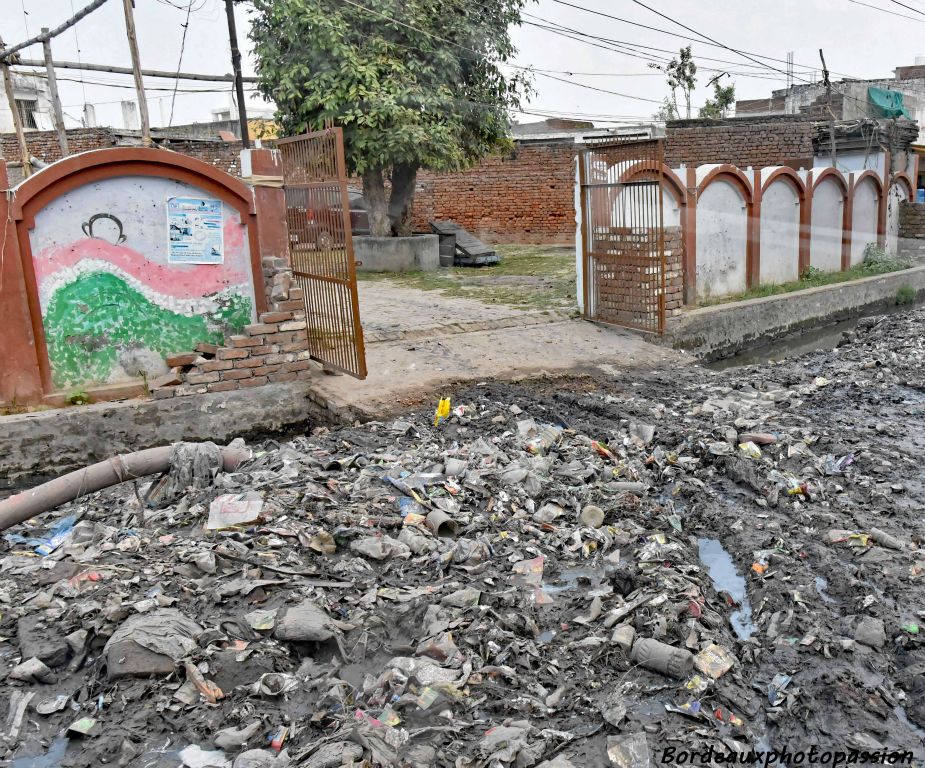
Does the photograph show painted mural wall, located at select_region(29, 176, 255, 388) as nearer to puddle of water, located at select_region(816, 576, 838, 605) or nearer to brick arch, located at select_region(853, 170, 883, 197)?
puddle of water, located at select_region(816, 576, 838, 605)

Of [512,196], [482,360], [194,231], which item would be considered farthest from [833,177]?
[194,231]

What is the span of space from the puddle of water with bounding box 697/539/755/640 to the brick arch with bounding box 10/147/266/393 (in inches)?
194

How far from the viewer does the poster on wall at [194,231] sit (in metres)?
7.00

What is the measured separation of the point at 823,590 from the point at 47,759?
3.48m

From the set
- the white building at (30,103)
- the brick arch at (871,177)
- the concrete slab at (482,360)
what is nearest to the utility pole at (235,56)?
the concrete slab at (482,360)

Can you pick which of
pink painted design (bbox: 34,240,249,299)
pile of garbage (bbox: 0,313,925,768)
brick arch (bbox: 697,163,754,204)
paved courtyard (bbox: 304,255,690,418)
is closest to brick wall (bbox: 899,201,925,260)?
brick arch (bbox: 697,163,754,204)

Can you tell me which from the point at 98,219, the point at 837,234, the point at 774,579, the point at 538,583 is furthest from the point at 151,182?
the point at 837,234

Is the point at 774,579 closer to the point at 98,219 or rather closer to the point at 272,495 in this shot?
the point at 272,495

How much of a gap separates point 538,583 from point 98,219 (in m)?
4.84

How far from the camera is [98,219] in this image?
21.9 feet

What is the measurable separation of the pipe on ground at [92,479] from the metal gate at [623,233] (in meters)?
5.28

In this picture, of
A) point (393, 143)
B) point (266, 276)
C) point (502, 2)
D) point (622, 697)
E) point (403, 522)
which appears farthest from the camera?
point (502, 2)

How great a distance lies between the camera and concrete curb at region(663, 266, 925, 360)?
A: 32.6ft

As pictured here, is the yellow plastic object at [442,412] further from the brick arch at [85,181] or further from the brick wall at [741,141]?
the brick wall at [741,141]
